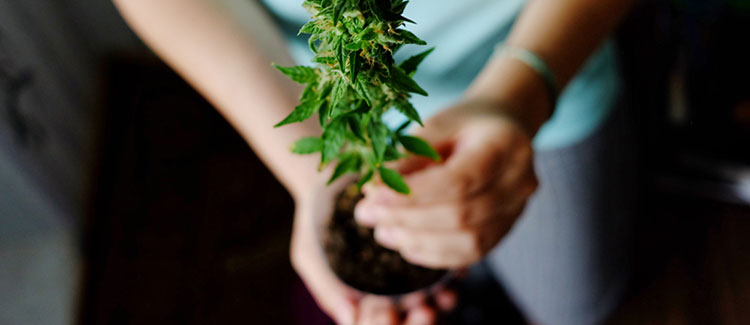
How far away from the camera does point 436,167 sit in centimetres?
59

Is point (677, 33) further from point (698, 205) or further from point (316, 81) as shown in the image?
point (316, 81)

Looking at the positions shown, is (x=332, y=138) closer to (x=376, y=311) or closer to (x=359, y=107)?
(x=359, y=107)

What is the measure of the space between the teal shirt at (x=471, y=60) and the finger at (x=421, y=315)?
0.23m

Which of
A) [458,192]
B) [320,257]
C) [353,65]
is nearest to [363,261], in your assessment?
[320,257]

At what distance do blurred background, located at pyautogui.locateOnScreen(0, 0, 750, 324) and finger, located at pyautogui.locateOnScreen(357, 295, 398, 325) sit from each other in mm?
450

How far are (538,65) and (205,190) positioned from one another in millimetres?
940

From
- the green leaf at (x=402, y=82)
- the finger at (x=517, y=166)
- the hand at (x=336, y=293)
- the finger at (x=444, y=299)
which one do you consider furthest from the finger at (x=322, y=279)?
the green leaf at (x=402, y=82)

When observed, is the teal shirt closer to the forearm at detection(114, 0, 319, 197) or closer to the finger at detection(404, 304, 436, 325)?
the forearm at detection(114, 0, 319, 197)

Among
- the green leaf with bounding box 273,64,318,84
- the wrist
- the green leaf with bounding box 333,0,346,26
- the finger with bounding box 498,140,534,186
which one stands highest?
the green leaf with bounding box 333,0,346,26

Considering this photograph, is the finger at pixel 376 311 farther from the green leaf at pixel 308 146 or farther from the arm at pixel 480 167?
the green leaf at pixel 308 146

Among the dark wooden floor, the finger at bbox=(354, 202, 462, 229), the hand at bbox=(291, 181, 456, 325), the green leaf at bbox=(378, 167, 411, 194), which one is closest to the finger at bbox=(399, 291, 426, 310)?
the hand at bbox=(291, 181, 456, 325)

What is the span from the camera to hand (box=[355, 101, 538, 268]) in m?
0.59

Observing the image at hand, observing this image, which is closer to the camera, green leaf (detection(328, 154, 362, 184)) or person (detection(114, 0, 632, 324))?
green leaf (detection(328, 154, 362, 184))

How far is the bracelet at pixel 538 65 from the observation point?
0.69m
